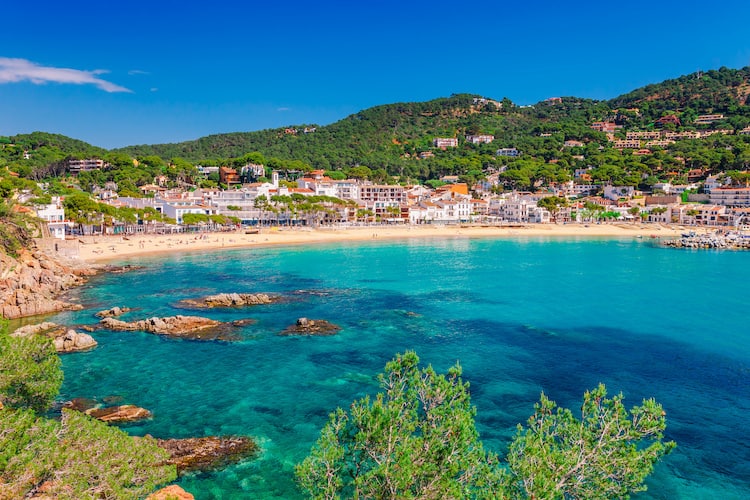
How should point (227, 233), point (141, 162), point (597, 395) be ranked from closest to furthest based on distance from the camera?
point (597, 395) < point (227, 233) < point (141, 162)

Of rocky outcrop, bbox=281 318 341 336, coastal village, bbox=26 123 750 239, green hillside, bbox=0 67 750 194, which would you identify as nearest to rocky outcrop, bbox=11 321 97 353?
rocky outcrop, bbox=281 318 341 336

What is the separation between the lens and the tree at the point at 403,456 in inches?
358

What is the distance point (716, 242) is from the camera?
71.5 meters

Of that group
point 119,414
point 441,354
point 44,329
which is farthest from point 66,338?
point 441,354

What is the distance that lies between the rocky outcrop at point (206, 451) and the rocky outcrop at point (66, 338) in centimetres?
1135

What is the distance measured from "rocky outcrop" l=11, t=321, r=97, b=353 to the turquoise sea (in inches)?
30.0

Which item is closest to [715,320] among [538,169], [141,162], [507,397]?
[507,397]

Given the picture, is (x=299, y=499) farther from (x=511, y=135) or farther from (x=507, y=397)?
(x=511, y=135)

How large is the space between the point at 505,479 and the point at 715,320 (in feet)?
91.0

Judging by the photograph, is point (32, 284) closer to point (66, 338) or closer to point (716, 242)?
point (66, 338)

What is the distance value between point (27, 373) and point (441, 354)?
16411 mm

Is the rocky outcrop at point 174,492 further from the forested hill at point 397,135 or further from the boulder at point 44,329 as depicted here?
the forested hill at point 397,135

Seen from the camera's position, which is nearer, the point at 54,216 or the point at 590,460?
the point at 590,460

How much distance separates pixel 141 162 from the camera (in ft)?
406
